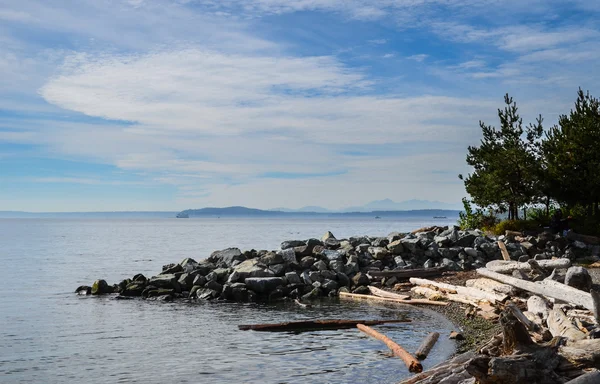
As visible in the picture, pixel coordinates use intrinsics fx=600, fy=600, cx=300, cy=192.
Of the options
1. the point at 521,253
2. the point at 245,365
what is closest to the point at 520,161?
the point at 521,253

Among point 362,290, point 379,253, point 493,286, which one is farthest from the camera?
point 379,253

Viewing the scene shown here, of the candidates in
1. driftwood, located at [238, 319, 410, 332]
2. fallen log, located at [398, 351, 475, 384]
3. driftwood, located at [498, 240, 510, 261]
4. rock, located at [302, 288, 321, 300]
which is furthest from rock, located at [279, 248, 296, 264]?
fallen log, located at [398, 351, 475, 384]

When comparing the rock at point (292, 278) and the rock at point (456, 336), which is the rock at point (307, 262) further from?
the rock at point (456, 336)

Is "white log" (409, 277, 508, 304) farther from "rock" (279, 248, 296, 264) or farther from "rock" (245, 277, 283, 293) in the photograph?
"rock" (245, 277, 283, 293)

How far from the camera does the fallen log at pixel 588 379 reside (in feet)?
31.9

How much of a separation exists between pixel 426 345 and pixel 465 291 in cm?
785

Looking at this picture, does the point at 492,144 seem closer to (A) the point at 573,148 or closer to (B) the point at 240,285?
(A) the point at 573,148

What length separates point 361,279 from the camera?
1118 inches

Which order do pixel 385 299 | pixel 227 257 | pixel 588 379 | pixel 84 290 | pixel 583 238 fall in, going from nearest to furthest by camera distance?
pixel 588 379
pixel 385 299
pixel 84 290
pixel 583 238
pixel 227 257

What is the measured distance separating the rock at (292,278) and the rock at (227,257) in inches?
207

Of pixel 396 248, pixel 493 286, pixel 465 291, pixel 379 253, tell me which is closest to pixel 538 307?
pixel 493 286

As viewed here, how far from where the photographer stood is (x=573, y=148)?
119ft

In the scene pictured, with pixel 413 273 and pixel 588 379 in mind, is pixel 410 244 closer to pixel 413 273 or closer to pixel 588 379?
pixel 413 273

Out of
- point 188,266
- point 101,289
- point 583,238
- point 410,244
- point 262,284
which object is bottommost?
point 101,289
